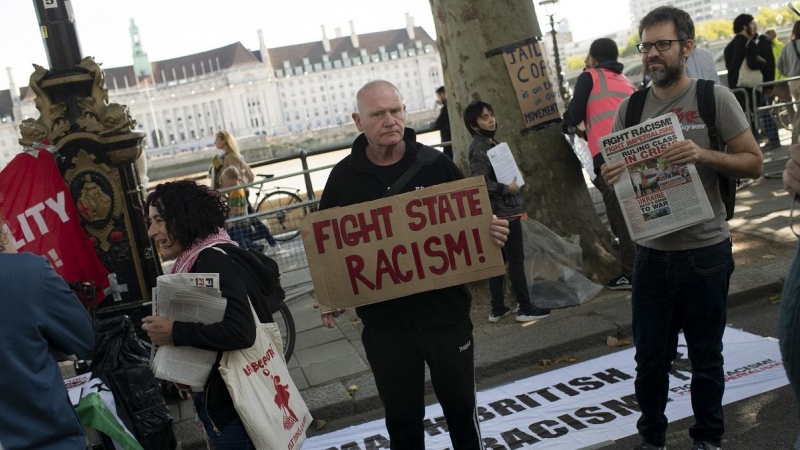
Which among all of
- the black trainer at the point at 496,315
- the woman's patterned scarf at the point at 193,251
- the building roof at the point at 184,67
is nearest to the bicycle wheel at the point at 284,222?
the black trainer at the point at 496,315

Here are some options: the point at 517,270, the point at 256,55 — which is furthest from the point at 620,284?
the point at 256,55

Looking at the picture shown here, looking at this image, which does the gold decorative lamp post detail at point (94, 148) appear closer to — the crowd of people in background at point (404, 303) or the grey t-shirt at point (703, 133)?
the crowd of people in background at point (404, 303)

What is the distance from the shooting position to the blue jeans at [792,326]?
2041 mm

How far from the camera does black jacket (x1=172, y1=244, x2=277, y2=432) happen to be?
309 cm

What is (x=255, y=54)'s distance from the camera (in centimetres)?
16550

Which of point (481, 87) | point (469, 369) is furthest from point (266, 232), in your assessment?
point (469, 369)

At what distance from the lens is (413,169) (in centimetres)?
349

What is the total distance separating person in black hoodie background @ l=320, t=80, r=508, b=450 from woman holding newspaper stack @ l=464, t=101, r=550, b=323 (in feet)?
8.24

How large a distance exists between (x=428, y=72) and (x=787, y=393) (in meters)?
159

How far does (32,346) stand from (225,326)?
26.0 inches

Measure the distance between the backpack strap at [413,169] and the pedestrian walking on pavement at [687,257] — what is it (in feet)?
2.69

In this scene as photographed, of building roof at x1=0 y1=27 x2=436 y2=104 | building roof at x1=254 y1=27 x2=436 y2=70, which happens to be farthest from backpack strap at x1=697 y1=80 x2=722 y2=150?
building roof at x1=254 y1=27 x2=436 y2=70

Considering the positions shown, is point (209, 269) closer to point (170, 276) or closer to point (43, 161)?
point (170, 276)

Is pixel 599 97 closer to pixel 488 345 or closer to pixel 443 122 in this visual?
pixel 488 345
